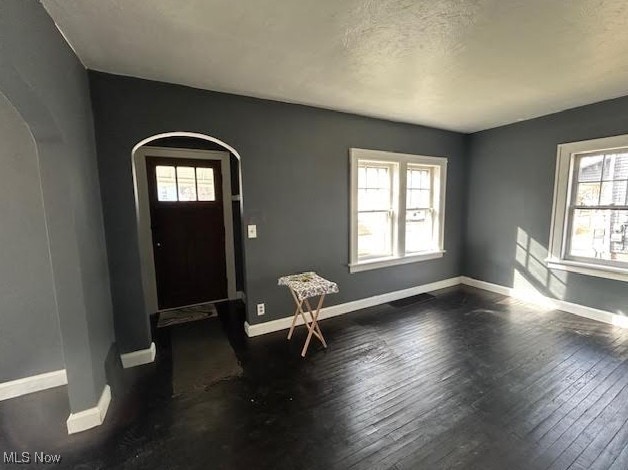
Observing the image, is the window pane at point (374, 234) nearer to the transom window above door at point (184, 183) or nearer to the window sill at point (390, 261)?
the window sill at point (390, 261)

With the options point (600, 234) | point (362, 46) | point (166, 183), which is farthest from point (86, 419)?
point (600, 234)

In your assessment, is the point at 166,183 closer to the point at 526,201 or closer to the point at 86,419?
the point at 86,419

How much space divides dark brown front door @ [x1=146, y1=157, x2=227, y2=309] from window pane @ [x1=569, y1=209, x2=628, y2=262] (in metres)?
4.81

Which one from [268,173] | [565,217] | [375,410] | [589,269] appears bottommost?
[375,410]

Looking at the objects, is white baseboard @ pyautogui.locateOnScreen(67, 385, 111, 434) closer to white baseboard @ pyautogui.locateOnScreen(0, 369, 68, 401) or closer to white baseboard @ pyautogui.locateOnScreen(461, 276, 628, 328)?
white baseboard @ pyautogui.locateOnScreen(0, 369, 68, 401)

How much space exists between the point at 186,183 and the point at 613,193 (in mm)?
5293

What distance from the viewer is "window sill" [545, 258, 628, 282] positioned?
3137 mm

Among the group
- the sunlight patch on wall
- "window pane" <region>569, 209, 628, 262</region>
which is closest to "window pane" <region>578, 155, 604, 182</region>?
"window pane" <region>569, 209, 628, 262</region>

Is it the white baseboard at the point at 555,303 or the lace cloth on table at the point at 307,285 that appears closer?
the lace cloth on table at the point at 307,285

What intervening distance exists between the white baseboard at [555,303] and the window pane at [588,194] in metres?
1.31

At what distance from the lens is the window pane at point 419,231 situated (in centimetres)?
429

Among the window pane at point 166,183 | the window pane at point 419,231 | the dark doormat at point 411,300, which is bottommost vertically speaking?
the dark doormat at point 411,300

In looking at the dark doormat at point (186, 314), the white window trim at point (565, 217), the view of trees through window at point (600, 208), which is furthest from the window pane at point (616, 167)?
the dark doormat at point (186, 314)

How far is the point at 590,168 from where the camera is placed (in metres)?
3.39
